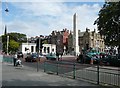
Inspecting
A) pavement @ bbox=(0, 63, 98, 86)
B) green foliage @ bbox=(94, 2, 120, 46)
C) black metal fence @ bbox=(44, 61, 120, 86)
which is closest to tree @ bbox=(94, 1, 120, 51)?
green foliage @ bbox=(94, 2, 120, 46)

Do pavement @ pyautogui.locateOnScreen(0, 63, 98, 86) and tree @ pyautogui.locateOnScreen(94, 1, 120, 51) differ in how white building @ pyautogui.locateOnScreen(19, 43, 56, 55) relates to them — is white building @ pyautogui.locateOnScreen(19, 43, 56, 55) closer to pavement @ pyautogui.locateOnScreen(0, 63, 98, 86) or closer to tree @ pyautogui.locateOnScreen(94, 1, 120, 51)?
pavement @ pyautogui.locateOnScreen(0, 63, 98, 86)

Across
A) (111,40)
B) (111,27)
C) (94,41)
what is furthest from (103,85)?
(94,41)

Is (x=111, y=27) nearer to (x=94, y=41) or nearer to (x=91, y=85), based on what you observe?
(x=91, y=85)

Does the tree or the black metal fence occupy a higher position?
the tree

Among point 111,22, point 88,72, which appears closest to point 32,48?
point 88,72

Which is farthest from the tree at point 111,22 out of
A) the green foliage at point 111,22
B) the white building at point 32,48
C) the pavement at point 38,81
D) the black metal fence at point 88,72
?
the white building at point 32,48

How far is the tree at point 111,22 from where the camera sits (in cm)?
1112

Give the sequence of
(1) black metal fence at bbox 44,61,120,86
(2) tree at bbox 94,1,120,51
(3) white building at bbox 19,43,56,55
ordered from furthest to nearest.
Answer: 1. (3) white building at bbox 19,43,56,55
2. (1) black metal fence at bbox 44,61,120,86
3. (2) tree at bbox 94,1,120,51

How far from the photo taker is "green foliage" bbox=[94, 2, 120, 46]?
11.1m

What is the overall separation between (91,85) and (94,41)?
100896mm

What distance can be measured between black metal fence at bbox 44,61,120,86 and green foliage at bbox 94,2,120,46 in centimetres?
351

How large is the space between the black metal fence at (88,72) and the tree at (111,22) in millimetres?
3515

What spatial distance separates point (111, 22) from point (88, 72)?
281 inches

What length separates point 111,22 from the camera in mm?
11320
